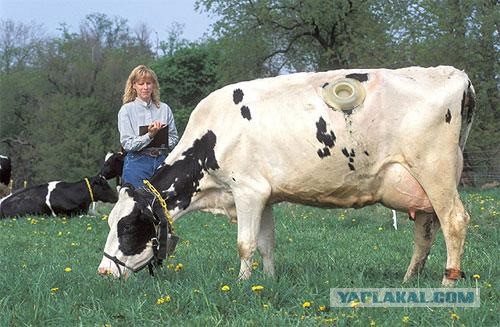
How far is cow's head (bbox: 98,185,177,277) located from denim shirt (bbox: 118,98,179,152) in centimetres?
142

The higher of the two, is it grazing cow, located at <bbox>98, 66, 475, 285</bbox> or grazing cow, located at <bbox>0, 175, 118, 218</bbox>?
grazing cow, located at <bbox>98, 66, 475, 285</bbox>

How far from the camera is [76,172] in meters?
51.2

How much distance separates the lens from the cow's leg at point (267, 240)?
6.67m

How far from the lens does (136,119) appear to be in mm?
7965

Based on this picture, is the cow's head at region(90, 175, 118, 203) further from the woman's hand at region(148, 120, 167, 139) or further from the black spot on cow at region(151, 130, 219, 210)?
the black spot on cow at region(151, 130, 219, 210)

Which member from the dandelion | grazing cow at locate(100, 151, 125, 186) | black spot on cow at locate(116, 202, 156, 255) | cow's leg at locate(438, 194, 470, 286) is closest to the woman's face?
black spot on cow at locate(116, 202, 156, 255)

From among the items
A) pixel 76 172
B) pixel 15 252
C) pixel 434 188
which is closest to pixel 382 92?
pixel 434 188

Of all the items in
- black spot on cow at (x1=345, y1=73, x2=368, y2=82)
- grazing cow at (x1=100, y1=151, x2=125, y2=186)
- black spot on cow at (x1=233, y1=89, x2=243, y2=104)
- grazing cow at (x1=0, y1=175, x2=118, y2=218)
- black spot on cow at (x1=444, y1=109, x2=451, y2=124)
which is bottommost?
grazing cow at (x1=0, y1=175, x2=118, y2=218)

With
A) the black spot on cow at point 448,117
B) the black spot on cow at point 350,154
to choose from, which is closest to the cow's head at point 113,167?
the black spot on cow at point 350,154

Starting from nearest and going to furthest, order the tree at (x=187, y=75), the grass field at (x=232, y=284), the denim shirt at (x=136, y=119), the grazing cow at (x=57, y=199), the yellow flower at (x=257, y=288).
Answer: the grass field at (x=232, y=284) → the yellow flower at (x=257, y=288) → the denim shirt at (x=136, y=119) → the grazing cow at (x=57, y=199) → the tree at (x=187, y=75)

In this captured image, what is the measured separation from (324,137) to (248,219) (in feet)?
3.17

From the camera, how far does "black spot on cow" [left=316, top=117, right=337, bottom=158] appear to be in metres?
6.04

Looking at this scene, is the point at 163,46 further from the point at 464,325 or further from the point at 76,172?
the point at 464,325

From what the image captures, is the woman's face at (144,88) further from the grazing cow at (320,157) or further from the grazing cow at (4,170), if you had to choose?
the grazing cow at (4,170)
